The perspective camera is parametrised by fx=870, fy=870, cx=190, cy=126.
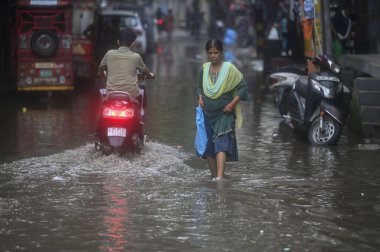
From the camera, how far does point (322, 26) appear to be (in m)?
15.2

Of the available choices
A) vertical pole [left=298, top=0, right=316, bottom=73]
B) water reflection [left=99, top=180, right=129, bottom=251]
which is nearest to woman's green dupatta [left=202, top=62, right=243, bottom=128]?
water reflection [left=99, top=180, right=129, bottom=251]

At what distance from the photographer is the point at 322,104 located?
1189cm

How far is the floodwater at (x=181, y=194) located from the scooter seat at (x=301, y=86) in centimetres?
69

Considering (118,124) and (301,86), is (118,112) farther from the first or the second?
(301,86)

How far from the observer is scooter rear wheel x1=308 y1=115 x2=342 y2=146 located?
38.6ft

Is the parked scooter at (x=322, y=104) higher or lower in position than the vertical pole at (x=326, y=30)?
lower

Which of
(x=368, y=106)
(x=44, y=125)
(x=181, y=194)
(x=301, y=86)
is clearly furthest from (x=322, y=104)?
(x=44, y=125)

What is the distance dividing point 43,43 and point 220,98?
909 centimetres

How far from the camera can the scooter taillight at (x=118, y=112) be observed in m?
10.1

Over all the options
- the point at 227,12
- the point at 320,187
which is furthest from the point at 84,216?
the point at 227,12

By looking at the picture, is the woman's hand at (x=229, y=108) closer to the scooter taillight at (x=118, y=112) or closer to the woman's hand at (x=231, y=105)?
the woman's hand at (x=231, y=105)

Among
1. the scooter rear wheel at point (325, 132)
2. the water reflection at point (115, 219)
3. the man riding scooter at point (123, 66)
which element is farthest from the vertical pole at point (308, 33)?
the water reflection at point (115, 219)

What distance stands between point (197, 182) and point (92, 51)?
1284cm

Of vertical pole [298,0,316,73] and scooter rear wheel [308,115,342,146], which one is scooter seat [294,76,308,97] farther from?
vertical pole [298,0,316,73]
